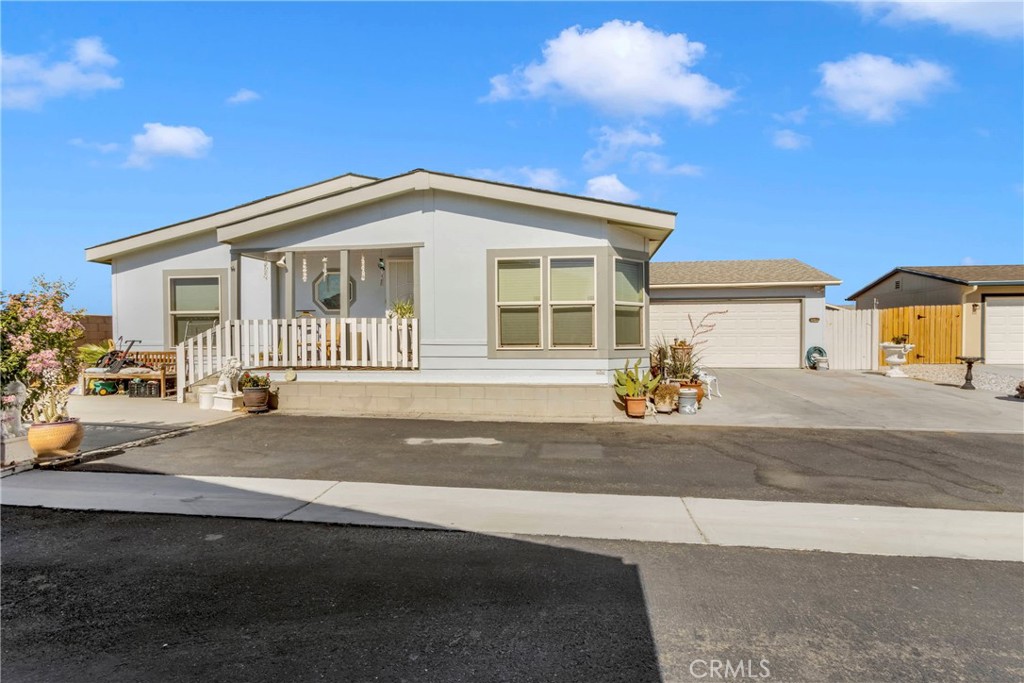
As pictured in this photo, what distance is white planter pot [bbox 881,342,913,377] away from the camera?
1719 centimetres

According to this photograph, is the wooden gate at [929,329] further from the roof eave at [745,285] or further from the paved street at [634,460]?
the paved street at [634,460]

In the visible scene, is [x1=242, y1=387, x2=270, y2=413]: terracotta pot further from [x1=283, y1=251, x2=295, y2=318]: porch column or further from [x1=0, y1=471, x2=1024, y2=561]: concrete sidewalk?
[x1=0, y1=471, x2=1024, y2=561]: concrete sidewalk

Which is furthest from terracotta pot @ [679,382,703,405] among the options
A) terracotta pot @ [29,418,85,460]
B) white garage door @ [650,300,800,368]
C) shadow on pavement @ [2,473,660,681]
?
terracotta pot @ [29,418,85,460]

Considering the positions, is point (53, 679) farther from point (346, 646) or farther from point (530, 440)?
point (530, 440)

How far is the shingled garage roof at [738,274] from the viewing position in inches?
761

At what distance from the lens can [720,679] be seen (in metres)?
2.72

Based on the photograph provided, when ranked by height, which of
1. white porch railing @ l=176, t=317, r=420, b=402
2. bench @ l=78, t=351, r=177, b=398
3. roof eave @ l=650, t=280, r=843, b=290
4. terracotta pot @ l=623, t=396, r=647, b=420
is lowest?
terracotta pot @ l=623, t=396, r=647, b=420

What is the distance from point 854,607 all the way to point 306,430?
313 inches

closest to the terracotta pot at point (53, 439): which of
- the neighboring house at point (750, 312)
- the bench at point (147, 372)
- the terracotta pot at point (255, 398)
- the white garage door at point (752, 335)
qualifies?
the terracotta pot at point (255, 398)

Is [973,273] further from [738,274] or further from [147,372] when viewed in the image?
[147,372]

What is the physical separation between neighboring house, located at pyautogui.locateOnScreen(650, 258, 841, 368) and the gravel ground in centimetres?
292

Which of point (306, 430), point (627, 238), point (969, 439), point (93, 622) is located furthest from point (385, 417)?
point (969, 439)

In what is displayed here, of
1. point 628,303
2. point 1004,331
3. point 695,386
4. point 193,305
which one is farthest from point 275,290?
point 1004,331

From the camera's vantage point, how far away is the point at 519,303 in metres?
11.2
